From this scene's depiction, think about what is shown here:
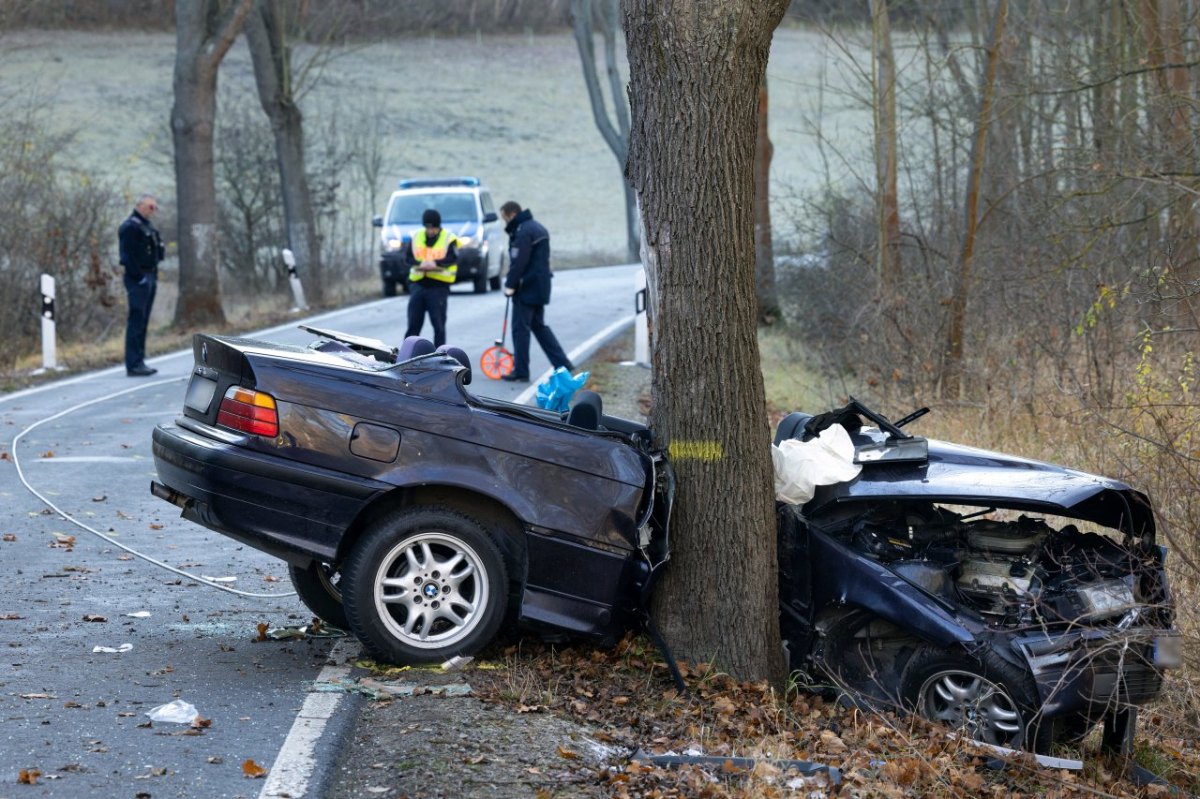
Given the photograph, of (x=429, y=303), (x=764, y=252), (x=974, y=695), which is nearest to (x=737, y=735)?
(x=974, y=695)

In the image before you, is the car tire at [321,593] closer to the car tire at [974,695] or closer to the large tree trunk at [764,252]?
the car tire at [974,695]

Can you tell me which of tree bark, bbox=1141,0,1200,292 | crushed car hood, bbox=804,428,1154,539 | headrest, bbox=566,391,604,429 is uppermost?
tree bark, bbox=1141,0,1200,292

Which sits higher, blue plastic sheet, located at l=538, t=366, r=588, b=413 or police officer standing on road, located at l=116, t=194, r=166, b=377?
police officer standing on road, located at l=116, t=194, r=166, b=377

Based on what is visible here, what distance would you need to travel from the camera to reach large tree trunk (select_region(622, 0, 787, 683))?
20.8 ft

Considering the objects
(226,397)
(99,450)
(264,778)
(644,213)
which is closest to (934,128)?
(99,450)

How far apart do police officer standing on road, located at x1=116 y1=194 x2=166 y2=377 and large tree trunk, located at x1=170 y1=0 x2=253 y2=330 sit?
18.5 ft

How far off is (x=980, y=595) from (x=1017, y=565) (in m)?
0.23

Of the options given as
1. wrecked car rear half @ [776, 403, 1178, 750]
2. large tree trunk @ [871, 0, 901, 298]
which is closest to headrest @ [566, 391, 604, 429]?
wrecked car rear half @ [776, 403, 1178, 750]

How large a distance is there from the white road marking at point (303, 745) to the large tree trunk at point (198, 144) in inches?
673

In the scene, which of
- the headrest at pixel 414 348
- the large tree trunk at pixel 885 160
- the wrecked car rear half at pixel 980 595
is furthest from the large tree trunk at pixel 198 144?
the wrecked car rear half at pixel 980 595

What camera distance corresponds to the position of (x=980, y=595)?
6219 mm

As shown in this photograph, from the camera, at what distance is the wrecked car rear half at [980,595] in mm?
5836

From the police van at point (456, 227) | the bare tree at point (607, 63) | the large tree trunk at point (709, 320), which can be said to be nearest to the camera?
the large tree trunk at point (709, 320)

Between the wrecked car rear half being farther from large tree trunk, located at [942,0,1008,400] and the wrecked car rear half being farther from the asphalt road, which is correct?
large tree trunk, located at [942,0,1008,400]
